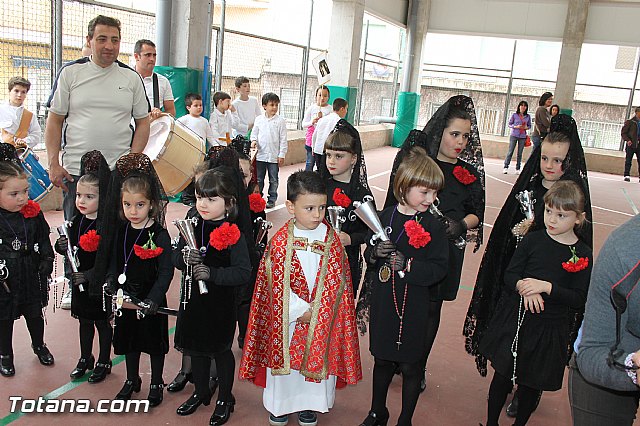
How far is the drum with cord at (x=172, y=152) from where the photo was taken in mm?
5707

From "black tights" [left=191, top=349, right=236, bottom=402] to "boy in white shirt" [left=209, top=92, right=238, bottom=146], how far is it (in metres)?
5.48

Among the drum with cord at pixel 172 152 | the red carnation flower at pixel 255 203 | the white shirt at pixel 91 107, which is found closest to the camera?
the red carnation flower at pixel 255 203

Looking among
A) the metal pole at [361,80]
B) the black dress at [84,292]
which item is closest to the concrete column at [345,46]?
the metal pole at [361,80]

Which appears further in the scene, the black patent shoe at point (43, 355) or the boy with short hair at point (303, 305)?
the black patent shoe at point (43, 355)

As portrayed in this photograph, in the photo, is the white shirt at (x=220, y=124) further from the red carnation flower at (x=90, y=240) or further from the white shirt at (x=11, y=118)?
the red carnation flower at (x=90, y=240)

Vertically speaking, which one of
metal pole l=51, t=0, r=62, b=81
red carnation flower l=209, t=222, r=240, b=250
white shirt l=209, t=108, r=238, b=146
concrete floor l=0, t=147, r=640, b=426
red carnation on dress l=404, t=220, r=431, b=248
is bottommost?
concrete floor l=0, t=147, r=640, b=426

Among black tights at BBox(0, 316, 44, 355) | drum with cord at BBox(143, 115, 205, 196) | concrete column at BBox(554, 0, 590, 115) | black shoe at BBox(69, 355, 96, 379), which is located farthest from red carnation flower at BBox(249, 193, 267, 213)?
concrete column at BBox(554, 0, 590, 115)

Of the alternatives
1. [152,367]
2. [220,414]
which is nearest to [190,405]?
[220,414]

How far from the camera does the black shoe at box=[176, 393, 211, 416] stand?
329 centimetres

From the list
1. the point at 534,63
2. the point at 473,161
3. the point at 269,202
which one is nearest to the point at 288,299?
the point at 473,161

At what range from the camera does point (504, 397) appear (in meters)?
3.21

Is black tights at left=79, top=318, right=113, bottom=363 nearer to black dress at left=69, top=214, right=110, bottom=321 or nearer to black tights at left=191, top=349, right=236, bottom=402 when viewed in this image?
black dress at left=69, top=214, right=110, bottom=321

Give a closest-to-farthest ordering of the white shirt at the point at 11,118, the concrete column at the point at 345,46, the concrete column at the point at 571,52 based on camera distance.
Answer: the white shirt at the point at 11,118, the concrete column at the point at 345,46, the concrete column at the point at 571,52

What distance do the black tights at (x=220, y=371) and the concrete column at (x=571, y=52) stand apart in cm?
1643
